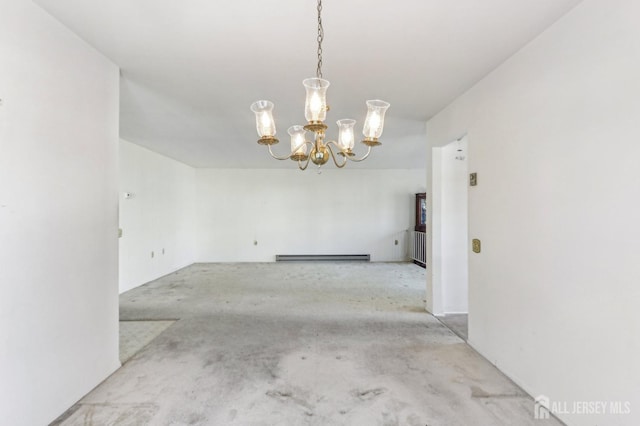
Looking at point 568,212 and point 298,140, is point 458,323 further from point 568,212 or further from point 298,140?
point 298,140

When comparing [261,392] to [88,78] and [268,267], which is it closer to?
[88,78]

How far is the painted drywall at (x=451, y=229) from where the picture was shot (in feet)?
11.5

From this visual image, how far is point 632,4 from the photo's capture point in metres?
1.35

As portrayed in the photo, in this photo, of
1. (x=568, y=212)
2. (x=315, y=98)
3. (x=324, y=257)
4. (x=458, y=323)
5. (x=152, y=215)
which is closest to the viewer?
(x=315, y=98)

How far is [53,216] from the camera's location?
5.58ft

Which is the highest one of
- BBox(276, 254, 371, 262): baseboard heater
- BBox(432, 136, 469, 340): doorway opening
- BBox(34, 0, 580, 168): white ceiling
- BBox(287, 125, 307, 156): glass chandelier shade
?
BBox(34, 0, 580, 168): white ceiling

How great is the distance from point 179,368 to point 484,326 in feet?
8.48

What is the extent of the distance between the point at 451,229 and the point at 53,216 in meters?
3.72

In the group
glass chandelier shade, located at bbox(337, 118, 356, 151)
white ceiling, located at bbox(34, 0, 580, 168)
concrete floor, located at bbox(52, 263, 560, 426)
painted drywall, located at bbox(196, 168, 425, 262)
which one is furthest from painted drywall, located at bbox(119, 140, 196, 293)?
glass chandelier shade, located at bbox(337, 118, 356, 151)

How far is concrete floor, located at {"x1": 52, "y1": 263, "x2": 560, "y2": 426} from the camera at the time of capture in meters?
1.77

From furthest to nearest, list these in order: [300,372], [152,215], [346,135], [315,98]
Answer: [152,215], [300,372], [346,135], [315,98]

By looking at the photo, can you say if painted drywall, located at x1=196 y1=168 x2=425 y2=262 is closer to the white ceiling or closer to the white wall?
the white ceiling

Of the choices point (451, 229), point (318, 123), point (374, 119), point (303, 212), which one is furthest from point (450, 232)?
point (303, 212)

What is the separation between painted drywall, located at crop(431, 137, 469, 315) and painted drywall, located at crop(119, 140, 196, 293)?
4588mm
